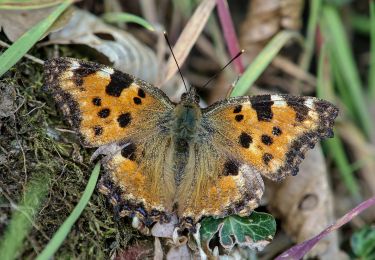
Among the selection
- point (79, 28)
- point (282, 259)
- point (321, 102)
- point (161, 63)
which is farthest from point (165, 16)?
point (282, 259)

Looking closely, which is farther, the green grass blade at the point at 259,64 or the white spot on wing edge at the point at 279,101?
the green grass blade at the point at 259,64

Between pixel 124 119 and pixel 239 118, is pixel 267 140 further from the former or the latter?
pixel 124 119

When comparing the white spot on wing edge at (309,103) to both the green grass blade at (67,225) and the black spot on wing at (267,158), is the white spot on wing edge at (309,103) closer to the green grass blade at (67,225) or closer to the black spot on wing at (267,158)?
the black spot on wing at (267,158)

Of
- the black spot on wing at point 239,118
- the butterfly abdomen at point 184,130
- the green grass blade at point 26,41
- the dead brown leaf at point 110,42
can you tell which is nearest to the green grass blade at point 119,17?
the dead brown leaf at point 110,42

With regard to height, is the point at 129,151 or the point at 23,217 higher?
the point at 129,151

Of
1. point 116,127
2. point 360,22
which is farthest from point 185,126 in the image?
point 360,22
